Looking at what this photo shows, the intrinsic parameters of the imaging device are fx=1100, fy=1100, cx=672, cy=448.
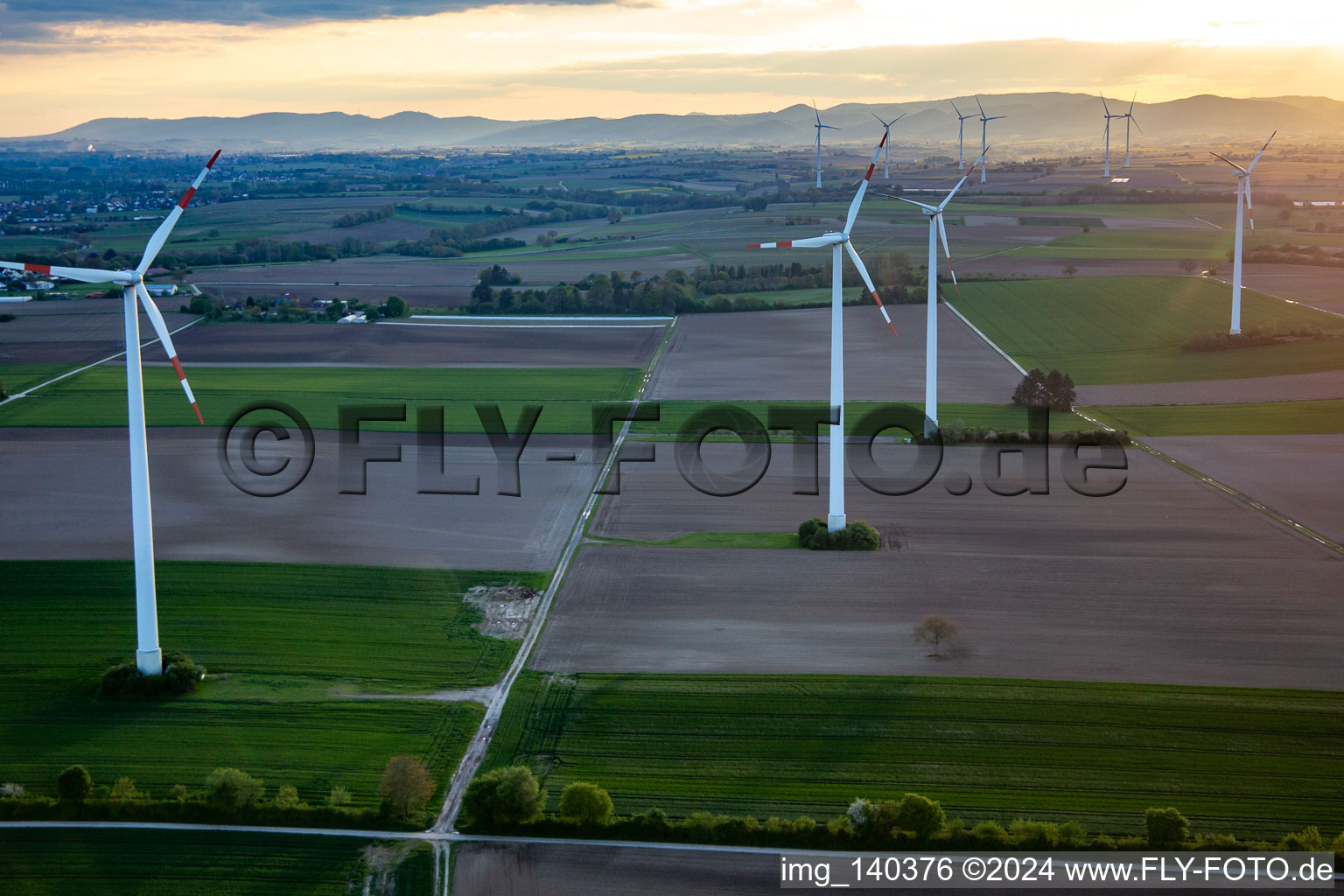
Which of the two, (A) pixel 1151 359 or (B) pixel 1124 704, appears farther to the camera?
(A) pixel 1151 359

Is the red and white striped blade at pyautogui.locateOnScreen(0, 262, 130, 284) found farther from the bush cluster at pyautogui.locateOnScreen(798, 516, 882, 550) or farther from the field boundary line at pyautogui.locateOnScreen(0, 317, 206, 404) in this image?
the field boundary line at pyautogui.locateOnScreen(0, 317, 206, 404)

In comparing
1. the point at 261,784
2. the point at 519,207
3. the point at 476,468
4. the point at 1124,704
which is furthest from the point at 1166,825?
the point at 519,207

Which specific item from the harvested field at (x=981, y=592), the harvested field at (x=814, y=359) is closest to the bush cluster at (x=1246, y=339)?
the harvested field at (x=814, y=359)

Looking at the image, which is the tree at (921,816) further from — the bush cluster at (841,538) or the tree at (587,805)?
the bush cluster at (841,538)

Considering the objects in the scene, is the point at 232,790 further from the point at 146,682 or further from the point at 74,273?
the point at 74,273

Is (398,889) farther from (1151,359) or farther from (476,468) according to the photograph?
(1151,359)

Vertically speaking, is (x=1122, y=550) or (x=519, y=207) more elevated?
(x=519, y=207)

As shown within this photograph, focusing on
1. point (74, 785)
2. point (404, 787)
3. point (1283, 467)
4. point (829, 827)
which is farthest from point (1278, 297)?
point (74, 785)
